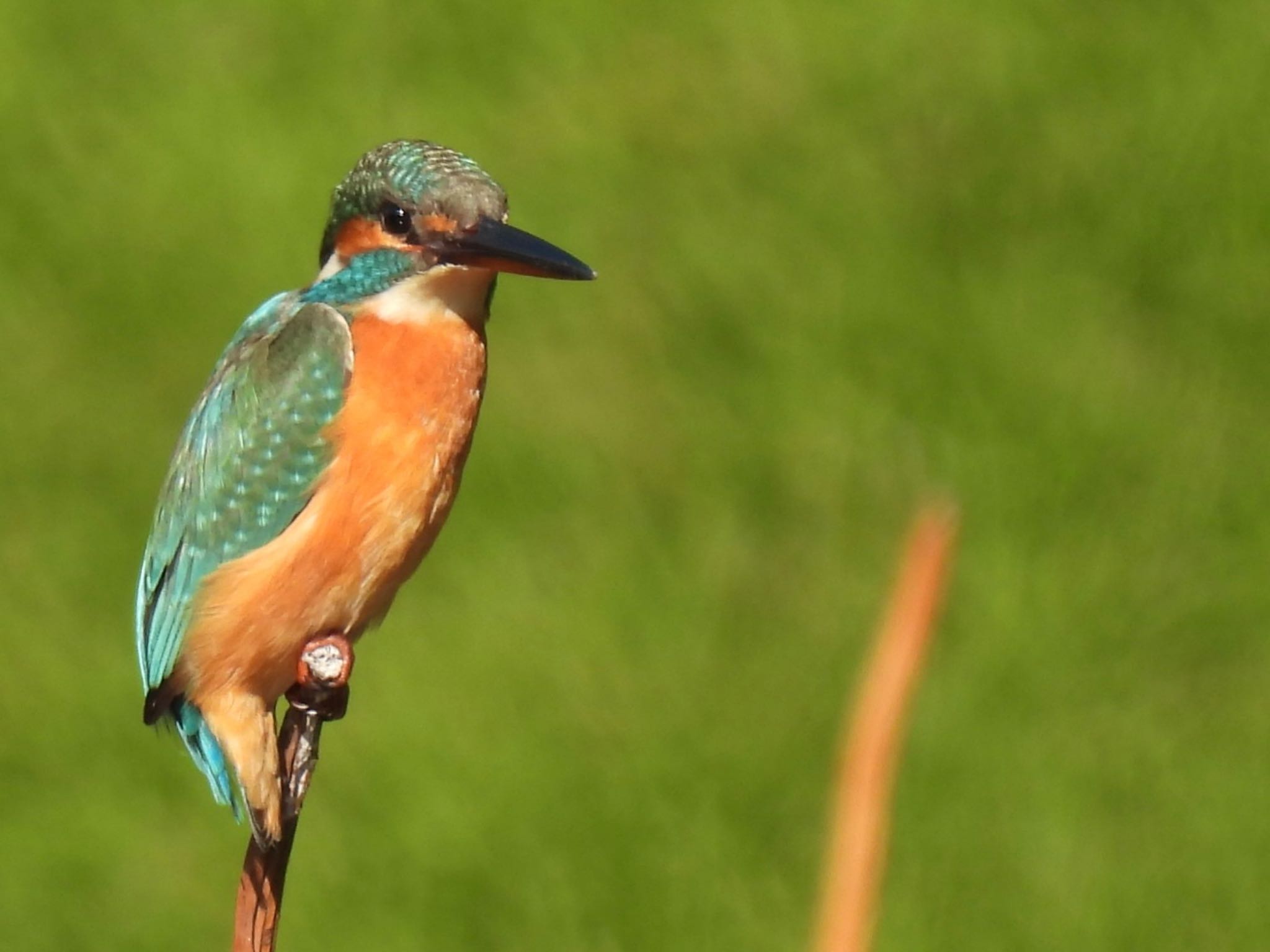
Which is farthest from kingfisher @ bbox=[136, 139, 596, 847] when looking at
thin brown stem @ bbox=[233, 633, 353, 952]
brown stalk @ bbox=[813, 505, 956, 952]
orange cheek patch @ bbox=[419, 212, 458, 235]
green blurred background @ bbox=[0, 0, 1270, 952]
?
green blurred background @ bbox=[0, 0, 1270, 952]

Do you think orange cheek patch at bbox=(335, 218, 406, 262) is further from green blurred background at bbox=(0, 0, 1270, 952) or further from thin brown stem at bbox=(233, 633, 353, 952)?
green blurred background at bbox=(0, 0, 1270, 952)

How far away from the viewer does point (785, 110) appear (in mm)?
5320

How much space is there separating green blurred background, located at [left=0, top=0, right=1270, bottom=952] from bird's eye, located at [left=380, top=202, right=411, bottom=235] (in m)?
2.13

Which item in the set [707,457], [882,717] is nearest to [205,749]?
[882,717]

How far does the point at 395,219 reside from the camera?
2406mm

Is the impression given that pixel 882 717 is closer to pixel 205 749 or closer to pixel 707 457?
pixel 205 749

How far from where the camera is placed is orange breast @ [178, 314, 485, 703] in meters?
2.40

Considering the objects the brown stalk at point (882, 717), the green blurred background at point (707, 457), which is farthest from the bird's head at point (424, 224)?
the green blurred background at point (707, 457)

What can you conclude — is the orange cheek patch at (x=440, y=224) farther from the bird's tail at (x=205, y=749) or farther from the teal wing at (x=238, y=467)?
the bird's tail at (x=205, y=749)

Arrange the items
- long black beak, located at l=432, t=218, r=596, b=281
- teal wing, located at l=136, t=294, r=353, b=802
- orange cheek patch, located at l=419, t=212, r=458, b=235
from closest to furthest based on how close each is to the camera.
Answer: long black beak, located at l=432, t=218, r=596, b=281 → orange cheek patch, located at l=419, t=212, r=458, b=235 → teal wing, located at l=136, t=294, r=353, b=802

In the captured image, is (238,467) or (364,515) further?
(238,467)

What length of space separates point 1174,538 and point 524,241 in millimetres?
2789

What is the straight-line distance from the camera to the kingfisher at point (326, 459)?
2.39m

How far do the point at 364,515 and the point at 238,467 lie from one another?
0.22 meters
